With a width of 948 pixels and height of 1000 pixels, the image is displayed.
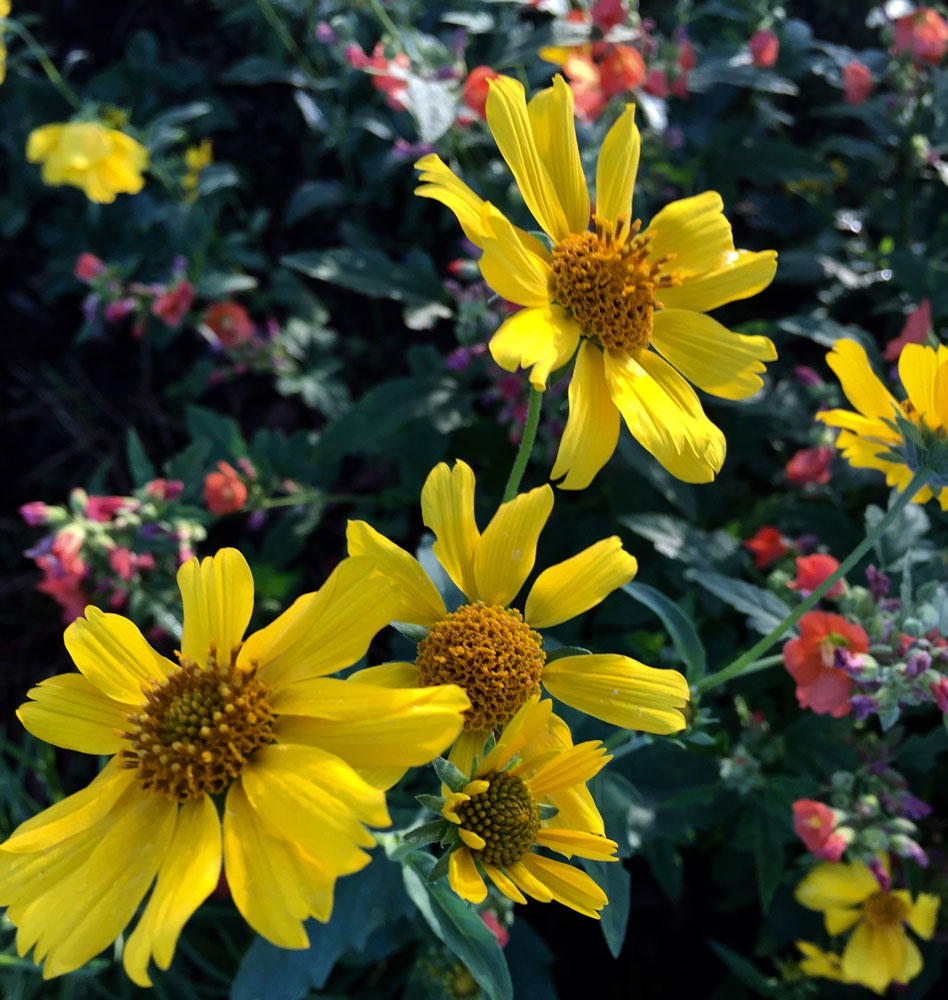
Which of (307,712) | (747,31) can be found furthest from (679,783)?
(747,31)

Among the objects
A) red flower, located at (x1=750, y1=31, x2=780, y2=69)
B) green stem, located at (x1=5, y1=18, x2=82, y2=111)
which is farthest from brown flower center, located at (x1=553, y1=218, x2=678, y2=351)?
green stem, located at (x1=5, y1=18, x2=82, y2=111)

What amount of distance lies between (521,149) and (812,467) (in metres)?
1.20

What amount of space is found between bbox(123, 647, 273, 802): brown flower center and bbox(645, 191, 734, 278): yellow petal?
3.50ft

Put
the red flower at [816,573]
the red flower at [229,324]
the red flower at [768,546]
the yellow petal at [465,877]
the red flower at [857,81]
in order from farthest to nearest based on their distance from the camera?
the red flower at [229,324] < the red flower at [857,81] < the red flower at [768,546] < the red flower at [816,573] < the yellow petal at [465,877]

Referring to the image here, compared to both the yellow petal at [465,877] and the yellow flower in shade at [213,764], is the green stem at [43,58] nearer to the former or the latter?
the yellow flower in shade at [213,764]

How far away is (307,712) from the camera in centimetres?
120

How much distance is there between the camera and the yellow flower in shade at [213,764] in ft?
3.51

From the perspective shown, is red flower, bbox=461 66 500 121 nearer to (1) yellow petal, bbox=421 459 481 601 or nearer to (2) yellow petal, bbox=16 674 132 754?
(1) yellow petal, bbox=421 459 481 601

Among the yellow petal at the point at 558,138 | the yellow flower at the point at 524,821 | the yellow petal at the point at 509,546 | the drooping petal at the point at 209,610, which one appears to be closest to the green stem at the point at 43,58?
the yellow petal at the point at 558,138

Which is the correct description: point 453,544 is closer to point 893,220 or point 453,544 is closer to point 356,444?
point 356,444

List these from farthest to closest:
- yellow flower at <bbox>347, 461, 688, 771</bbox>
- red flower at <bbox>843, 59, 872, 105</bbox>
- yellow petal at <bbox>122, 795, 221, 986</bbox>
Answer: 1. red flower at <bbox>843, 59, 872, 105</bbox>
2. yellow flower at <bbox>347, 461, 688, 771</bbox>
3. yellow petal at <bbox>122, 795, 221, 986</bbox>

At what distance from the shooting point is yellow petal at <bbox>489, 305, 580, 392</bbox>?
4.13 ft

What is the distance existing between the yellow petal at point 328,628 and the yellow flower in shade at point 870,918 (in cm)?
142

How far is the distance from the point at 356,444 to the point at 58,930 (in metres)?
1.49
